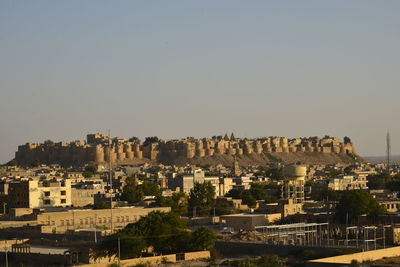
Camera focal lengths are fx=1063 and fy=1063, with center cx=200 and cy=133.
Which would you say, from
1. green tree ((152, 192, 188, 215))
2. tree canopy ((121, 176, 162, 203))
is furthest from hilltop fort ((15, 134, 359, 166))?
green tree ((152, 192, 188, 215))

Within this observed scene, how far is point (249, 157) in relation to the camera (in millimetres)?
165375

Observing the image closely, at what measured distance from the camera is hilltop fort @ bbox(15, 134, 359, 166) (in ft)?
503

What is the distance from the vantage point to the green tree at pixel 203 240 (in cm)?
3581

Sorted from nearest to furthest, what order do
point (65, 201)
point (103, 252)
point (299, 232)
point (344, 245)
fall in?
point (103, 252), point (344, 245), point (299, 232), point (65, 201)

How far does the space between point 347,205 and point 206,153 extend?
369 feet

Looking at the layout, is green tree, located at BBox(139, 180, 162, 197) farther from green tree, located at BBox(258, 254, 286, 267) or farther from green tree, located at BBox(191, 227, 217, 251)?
green tree, located at BBox(258, 254, 286, 267)

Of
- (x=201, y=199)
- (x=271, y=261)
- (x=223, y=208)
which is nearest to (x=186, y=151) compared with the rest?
(x=201, y=199)

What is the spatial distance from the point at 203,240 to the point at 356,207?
44.6 feet

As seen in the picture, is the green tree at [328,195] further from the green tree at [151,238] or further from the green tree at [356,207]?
the green tree at [151,238]

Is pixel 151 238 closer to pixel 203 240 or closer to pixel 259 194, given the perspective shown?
pixel 203 240

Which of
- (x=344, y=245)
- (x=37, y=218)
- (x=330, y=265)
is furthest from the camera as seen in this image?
(x=37, y=218)

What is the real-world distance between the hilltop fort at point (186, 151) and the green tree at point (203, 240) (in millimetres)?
108855

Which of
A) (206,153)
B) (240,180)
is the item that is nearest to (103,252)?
(240,180)

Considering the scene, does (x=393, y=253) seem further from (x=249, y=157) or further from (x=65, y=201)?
(x=249, y=157)
